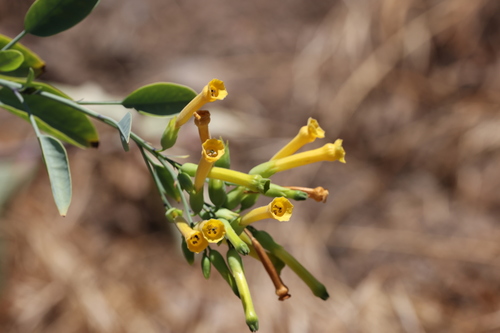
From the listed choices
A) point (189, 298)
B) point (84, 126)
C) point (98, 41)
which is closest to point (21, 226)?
point (189, 298)

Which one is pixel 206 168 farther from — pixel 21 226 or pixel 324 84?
pixel 324 84

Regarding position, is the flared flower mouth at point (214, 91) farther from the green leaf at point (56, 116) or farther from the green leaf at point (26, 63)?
the green leaf at point (26, 63)

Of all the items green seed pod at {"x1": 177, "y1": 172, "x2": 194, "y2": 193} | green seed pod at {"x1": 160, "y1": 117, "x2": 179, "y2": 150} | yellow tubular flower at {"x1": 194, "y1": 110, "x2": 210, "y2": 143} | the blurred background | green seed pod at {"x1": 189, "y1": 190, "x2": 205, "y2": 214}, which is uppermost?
yellow tubular flower at {"x1": 194, "y1": 110, "x2": 210, "y2": 143}

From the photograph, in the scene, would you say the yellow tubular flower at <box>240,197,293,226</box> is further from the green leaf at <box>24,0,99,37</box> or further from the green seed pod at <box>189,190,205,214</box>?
the green leaf at <box>24,0,99,37</box>

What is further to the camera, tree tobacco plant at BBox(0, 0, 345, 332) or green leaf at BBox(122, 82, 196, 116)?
green leaf at BBox(122, 82, 196, 116)

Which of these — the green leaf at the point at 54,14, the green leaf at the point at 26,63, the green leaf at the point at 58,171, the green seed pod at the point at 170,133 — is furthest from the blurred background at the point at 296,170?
the green seed pod at the point at 170,133

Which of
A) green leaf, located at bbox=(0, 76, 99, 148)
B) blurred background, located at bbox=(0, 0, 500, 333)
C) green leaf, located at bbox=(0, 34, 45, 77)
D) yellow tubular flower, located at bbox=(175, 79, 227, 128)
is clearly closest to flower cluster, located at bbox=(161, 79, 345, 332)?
yellow tubular flower, located at bbox=(175, 79, 227, 128)

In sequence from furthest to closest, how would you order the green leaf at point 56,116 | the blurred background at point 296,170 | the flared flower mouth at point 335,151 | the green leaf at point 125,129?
the blurred background at point 296,170
the green leaf at point 56,116
the flared flower mouth at point 335,151
the green leaf at point 125,129
